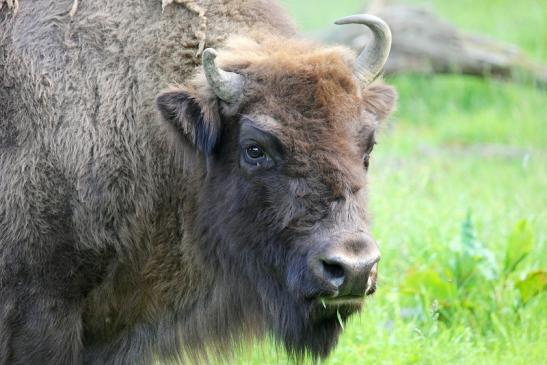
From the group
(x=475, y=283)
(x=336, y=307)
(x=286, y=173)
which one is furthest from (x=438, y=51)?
(x=336, y=307)

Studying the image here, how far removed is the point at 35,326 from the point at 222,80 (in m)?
1.73

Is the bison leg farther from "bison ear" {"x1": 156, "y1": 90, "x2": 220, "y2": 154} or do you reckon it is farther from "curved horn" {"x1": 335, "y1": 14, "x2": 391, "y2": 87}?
"curved horn" {"x1": 335, "y1": 14, "x2": 391, "y2": 87}

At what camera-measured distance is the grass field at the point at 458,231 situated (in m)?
6.14

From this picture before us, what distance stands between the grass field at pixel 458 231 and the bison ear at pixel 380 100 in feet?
3.06

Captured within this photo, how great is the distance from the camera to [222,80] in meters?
5.06

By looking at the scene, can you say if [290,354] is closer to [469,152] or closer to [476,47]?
Result: [469,152]

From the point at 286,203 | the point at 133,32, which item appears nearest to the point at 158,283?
the point at 286,203

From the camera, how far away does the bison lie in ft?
16.1

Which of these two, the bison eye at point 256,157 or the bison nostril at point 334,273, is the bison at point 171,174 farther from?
the bison nostril at point 334,273

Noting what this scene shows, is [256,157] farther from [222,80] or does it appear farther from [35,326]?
[35,326]

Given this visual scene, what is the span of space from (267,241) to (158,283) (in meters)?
0.86

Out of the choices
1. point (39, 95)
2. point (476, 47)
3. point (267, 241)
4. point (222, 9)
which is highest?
point (222, 9)

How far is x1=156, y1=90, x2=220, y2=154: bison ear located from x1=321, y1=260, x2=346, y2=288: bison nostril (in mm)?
1027

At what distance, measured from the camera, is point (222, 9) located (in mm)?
5648
